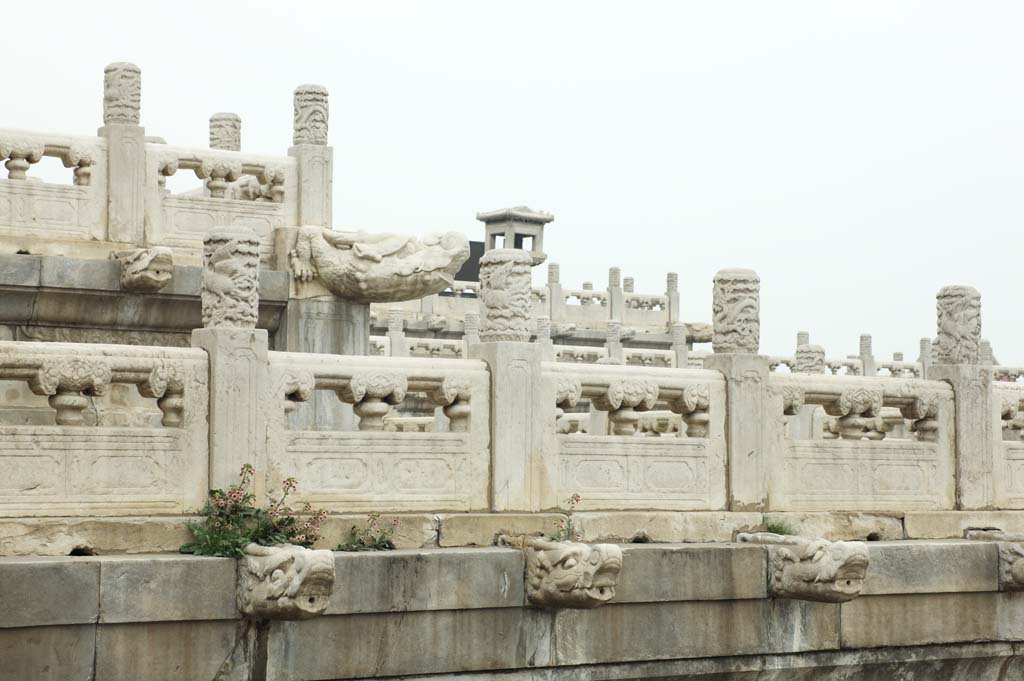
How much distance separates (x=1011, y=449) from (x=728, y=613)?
3.60m

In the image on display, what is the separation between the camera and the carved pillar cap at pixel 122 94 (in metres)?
15.6

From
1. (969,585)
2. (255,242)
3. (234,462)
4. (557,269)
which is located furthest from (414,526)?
(557,269)

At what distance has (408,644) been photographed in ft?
34.9

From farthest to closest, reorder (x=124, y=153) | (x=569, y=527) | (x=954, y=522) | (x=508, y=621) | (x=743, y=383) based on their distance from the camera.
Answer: (x=124, y=153), (x=954, y=522), (x=743, y=383), (x=569, y=527), (x=508, y=621)

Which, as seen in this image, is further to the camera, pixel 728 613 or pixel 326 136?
pixel 326 136

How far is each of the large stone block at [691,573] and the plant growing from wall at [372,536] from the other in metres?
1.59

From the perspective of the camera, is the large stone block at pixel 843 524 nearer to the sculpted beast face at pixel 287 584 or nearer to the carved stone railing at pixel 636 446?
the carved stone railing at pixel 636 446

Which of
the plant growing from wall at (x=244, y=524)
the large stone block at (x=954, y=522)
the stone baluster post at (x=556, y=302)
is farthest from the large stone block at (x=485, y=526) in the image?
the stone baluster post at (x=556, y=302)

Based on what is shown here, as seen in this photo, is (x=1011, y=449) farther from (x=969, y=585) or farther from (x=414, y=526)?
(x=414, y=526)

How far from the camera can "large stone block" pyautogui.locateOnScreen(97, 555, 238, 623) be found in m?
9.59

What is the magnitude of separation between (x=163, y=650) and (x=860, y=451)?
5.86 meters

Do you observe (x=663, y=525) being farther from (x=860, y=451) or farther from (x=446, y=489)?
(x=860, y=451)

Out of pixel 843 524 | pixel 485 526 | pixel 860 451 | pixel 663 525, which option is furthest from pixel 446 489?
pixel 860 451

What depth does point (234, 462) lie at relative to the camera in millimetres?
10570
